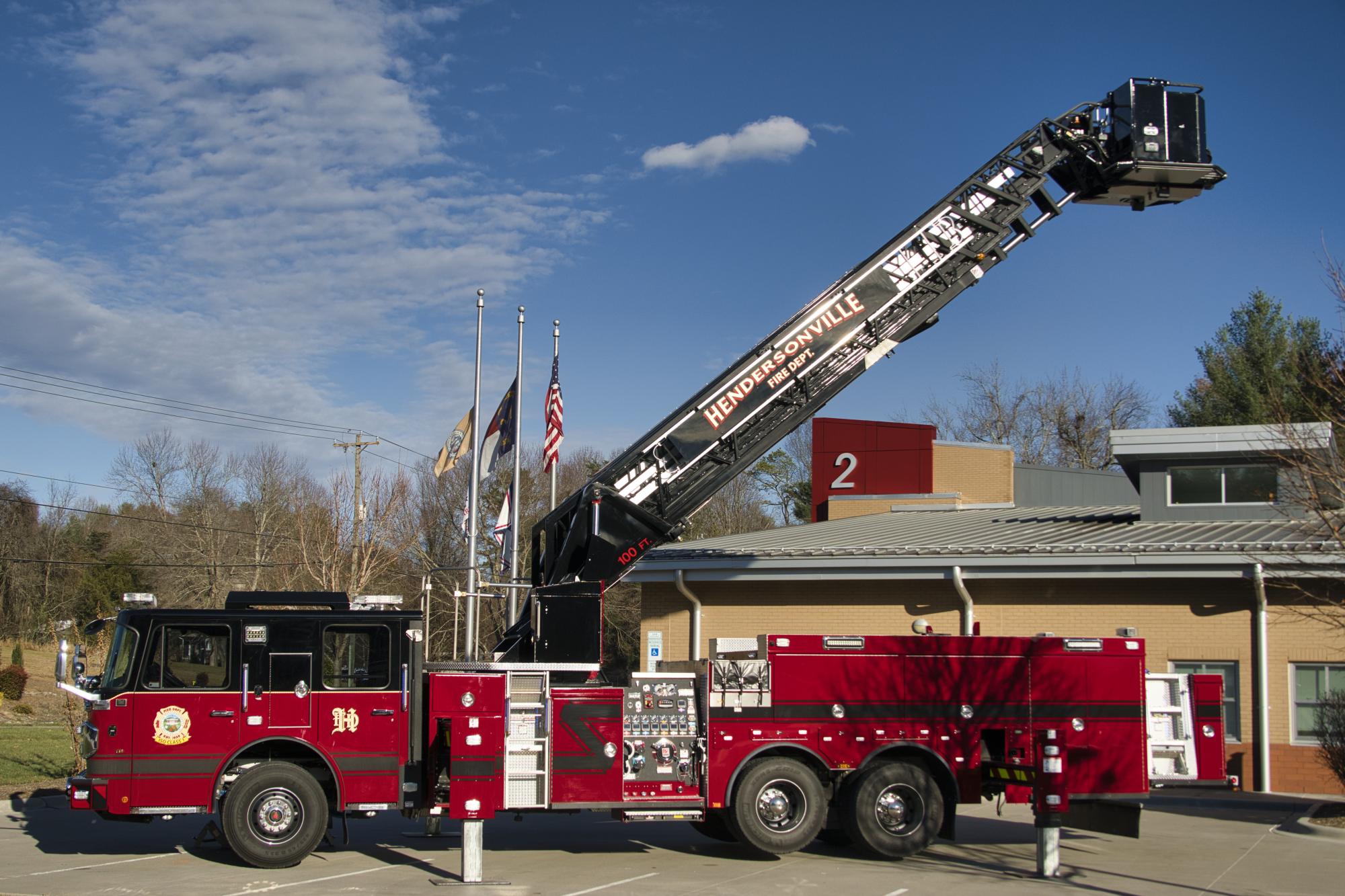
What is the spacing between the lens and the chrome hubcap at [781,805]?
1205 cm

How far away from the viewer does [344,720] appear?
11.7 metres

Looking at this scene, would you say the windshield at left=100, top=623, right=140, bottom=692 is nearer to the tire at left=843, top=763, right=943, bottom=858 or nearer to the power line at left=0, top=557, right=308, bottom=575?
the tire at left=843, top=763, right=943, bottom=858

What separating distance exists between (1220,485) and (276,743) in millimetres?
16354

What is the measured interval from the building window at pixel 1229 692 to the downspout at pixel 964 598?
310cm

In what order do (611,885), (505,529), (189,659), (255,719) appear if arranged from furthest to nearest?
(505,529)
(189,659)
(255,719)
(611,885)

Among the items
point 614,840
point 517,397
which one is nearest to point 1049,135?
point 614,840

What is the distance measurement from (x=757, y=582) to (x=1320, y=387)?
940cm

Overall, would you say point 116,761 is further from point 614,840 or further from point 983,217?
point 983,217

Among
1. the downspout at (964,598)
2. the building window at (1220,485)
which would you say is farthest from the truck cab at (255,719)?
the building window at (1220,485)

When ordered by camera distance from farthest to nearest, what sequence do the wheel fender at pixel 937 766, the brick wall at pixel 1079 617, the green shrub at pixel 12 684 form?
the green shrub at pixel 12 684
the brick wall at pixel 1079 617
the wheel fender at pixel 937 766

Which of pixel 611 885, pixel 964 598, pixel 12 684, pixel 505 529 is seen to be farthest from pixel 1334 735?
pixel 12 684

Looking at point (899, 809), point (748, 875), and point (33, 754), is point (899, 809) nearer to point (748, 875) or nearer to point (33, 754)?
point (748, 875)

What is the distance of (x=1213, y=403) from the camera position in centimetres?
4925

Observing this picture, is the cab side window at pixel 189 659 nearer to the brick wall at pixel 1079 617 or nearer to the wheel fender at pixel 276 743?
the wheel fender at pixel 276 743
